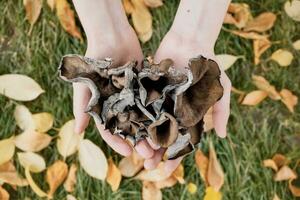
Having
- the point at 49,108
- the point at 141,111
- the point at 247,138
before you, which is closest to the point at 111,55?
the point at 141,111

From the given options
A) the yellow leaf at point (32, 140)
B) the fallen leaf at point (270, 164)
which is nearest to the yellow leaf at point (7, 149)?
the yellow leaf at point (32, 140)

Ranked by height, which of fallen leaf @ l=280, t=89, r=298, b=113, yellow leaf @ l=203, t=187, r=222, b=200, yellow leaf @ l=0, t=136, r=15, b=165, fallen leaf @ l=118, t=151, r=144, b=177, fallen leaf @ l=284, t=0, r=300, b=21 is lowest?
yellow leaf @ l=203, t=187, r=222, b=200

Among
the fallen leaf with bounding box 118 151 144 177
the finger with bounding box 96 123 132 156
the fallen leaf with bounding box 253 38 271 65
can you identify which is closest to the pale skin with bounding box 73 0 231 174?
the finger with bounding box 96 123 132 156

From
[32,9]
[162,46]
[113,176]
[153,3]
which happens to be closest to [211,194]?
[113,176]

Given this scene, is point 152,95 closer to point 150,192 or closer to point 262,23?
point 150,192

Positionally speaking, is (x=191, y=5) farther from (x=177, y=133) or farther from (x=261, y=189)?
(x=261, y=189)

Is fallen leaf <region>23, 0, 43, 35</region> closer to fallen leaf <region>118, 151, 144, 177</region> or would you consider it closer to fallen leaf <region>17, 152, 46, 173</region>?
fallen leaf <region>17, 152, 46, 173</region>

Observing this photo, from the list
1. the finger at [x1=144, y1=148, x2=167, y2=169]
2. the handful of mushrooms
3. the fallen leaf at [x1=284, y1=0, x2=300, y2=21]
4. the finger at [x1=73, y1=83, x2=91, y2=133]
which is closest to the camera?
the handful of mushrooms
